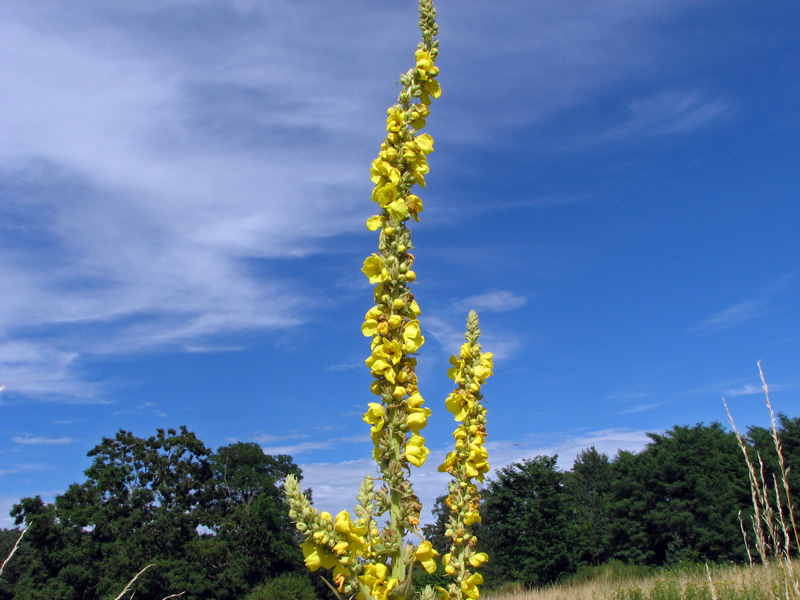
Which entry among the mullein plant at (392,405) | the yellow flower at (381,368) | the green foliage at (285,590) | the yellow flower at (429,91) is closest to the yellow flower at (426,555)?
the mullein plant at (392,405)

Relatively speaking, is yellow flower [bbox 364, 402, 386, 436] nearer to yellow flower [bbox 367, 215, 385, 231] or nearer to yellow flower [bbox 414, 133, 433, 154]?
yellow flower [bbox 367, 215, 385, 231]

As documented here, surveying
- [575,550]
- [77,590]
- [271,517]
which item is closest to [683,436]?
[575,550]

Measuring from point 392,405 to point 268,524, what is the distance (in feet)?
142

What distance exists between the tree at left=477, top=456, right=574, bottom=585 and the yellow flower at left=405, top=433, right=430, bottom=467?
32.3 metres

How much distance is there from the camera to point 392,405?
2506mm

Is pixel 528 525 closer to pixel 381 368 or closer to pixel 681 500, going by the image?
pixel 681 500

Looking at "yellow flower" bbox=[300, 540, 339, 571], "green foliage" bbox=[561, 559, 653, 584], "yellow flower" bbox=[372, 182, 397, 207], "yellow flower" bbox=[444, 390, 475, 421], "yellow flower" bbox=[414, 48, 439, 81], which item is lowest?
"green foliage" bbox=[561, 559, 653, 584]

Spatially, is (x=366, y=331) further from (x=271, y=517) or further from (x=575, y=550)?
(x=271, y=517)

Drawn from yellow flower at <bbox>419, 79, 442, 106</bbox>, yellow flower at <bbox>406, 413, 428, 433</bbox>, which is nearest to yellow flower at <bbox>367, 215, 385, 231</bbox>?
yellow flower at <bbox>419, 79, 442, 106</bbox>

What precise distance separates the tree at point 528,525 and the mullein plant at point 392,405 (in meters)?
32.2

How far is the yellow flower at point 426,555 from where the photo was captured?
2.49 metres

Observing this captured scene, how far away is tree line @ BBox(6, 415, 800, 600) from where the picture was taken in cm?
3228

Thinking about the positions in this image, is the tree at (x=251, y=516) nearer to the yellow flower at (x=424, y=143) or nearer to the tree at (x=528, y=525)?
the tree at (x=528, y=525)

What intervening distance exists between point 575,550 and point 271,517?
22723mm
